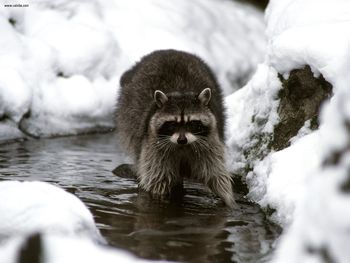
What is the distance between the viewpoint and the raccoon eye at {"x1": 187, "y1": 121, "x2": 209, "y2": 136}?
527 cm

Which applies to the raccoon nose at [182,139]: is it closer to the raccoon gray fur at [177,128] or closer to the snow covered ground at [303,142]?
the raccoon gray fur at [177,128]

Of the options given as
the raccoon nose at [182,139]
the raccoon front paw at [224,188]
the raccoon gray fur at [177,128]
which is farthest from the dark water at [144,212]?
the raccoon nose at [182,139]

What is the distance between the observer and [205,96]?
5430 mm

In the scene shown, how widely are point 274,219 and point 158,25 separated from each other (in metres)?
5.98

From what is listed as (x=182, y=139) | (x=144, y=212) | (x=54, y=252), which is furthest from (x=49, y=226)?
(x=182, y=139)

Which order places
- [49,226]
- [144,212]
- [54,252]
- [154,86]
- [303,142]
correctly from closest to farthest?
[54,252]
[49,226]
[144,212]
[303,142]
[154,86]

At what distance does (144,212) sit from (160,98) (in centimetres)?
100

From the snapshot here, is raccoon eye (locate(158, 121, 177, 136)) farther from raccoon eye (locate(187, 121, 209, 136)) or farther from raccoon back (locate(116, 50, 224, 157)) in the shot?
raccoon back (locate(116, 50, 224, 157))

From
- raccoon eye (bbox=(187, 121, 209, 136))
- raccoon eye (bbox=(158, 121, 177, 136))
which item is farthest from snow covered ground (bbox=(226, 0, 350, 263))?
raccoon eye (bbox=(158, 121, 177, 136))

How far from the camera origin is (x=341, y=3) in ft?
18.8

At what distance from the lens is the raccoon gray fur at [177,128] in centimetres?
529

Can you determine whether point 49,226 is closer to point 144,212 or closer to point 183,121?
point 144,212

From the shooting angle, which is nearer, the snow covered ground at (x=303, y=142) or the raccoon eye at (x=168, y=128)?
the snow covered ground at (x=303, y=142)

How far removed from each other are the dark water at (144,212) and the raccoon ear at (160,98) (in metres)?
0.75
